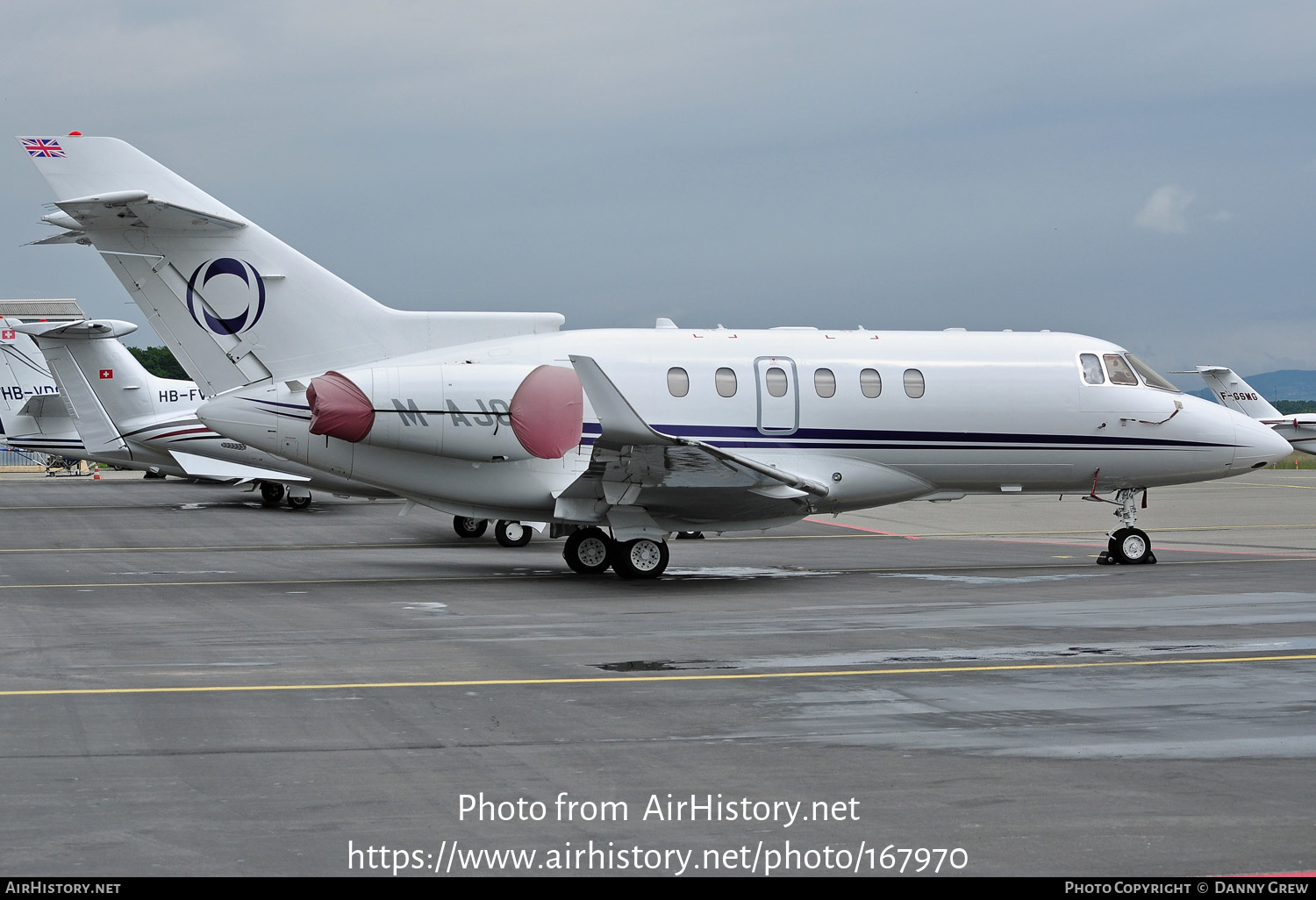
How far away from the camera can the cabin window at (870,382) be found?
1955 cm

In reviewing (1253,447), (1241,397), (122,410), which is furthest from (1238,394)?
(122,410)

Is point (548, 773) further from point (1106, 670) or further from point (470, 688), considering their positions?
point (1106, 670)

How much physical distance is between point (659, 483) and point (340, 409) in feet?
15.2

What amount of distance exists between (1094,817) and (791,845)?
166 cm

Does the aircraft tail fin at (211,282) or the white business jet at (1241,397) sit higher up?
the white business jet at (1241,397)

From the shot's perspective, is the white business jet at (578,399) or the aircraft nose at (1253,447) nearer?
the white business jet at (578,399)

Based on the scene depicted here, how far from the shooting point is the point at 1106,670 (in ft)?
35.9

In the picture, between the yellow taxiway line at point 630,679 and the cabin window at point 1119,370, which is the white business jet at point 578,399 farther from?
the yellow taxiway line at point 630,679

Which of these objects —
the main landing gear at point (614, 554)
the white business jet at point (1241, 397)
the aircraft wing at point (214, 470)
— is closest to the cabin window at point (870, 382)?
the main landing gear at point (614, 554)

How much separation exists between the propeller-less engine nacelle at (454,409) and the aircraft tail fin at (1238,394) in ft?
142

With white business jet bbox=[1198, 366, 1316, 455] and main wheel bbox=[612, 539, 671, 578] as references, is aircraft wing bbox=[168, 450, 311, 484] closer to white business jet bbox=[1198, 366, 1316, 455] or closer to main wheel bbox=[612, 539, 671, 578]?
main wheel bbox=[612, 539, 671, 578]

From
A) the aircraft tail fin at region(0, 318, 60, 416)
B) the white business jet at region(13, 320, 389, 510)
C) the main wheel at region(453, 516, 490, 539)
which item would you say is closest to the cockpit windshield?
the main wheel at region(453, 516, 490, 539)

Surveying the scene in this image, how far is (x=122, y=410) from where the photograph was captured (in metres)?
36.3

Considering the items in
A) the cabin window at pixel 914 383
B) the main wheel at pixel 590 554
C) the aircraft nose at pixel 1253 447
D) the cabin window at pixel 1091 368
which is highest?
the cabin window at pixel 1091 368
